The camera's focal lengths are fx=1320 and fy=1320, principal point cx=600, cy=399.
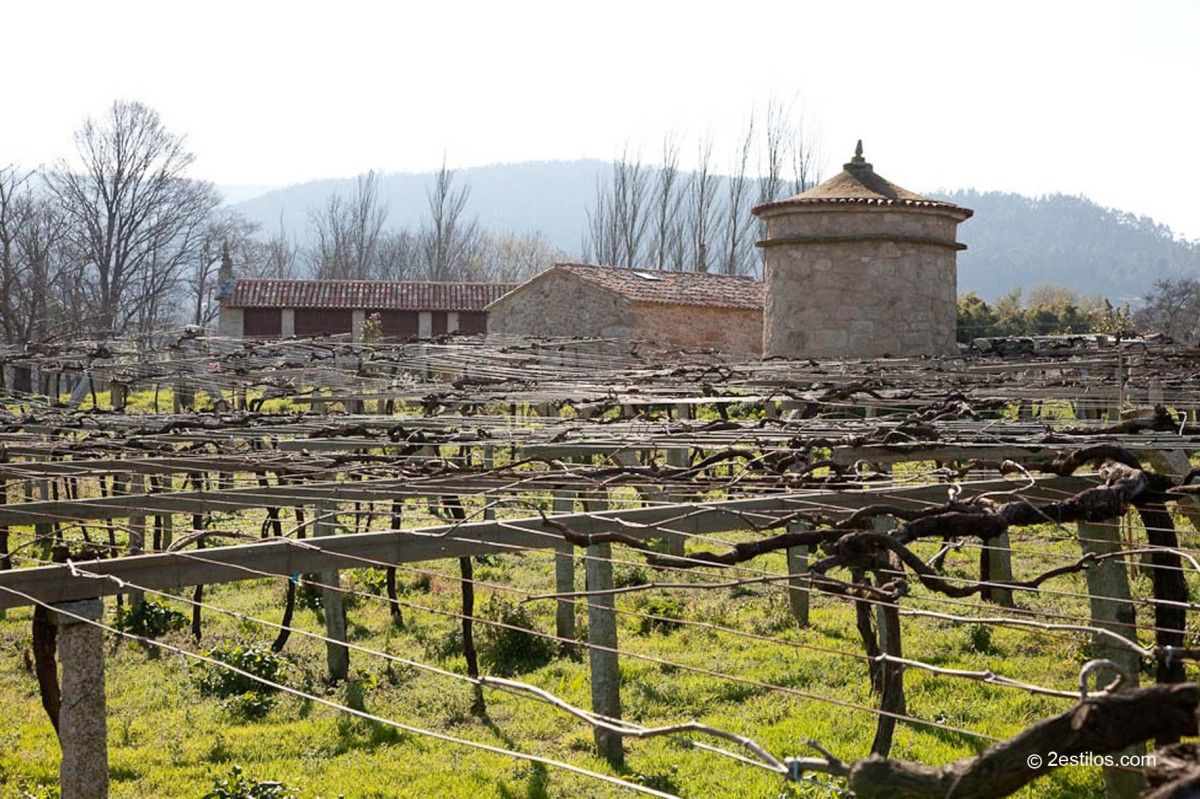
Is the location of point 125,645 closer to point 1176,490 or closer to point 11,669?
point 11,669

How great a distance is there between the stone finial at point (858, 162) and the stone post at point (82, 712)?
57.7ft

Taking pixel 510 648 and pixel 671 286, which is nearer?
pixel 510 648

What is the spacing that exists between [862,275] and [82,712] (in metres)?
15.8

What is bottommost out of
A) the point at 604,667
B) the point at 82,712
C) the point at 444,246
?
the point at 604,667

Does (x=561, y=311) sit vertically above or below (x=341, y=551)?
above

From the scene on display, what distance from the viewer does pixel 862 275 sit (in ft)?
64.2

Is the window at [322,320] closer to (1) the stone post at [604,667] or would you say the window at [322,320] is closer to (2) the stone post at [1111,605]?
(1) the stone post at [604,667]

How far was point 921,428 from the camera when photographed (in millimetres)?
6500

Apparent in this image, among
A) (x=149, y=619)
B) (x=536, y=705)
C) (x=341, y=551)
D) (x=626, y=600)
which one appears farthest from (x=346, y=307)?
(x=341, y=551)

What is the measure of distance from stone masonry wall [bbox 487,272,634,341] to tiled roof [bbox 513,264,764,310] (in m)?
0.28

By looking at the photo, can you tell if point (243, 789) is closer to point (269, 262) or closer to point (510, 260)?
point (510, 260)

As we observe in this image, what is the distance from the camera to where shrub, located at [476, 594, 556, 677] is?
10.5 meters

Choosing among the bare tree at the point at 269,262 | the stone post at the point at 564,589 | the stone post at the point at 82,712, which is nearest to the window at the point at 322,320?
the bare tree at the point at 269,262

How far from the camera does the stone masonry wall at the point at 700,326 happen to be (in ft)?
90.8
